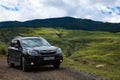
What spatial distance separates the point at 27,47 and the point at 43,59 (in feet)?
5.55

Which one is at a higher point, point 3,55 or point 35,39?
point 35,39

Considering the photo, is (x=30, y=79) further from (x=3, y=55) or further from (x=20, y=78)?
(x=3, y=55)

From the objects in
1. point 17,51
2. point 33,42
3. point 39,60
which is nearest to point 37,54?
point 39,60

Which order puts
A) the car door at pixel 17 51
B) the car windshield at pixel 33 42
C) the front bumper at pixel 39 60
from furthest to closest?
the car door at pixel 17 51 < the car windshield at pixel 33 42 < the front bumper at pixel 39 60

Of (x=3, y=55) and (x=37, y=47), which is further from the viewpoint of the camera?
(x=3, y=55)

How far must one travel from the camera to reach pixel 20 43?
23.3 m

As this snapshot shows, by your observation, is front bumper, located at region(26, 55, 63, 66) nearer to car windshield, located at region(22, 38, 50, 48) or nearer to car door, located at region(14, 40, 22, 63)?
car windshield, located at region(22, 38, 50, 48)

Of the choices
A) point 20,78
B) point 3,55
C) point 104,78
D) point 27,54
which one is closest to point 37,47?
point 27,54

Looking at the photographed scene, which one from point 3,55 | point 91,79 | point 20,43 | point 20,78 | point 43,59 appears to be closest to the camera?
point 91,79

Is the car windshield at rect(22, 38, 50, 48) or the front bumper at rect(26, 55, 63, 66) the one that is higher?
the car windshield at rect(22, 38, 50, 48)

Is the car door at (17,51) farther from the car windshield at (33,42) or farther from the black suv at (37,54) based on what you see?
the car windshield at (33,42)

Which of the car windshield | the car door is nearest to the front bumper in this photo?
the car windshield

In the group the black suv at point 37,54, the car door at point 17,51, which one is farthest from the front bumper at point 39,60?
the car door at point 17,51

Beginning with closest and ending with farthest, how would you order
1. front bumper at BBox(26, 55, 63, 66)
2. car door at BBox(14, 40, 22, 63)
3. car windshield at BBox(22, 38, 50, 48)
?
front bumper at BBox(26, 55, 63, 66) → car windshield at BBox(22, 38, 50, 48) → car door at BBox(14, 40, 22, 63)
